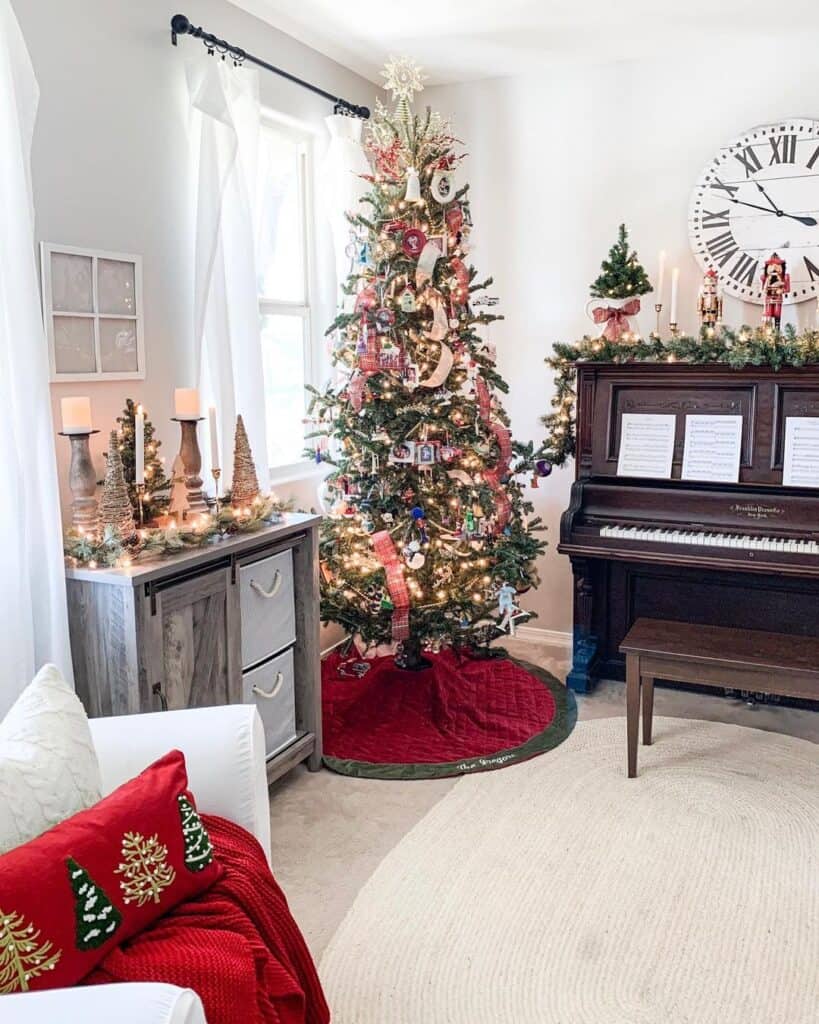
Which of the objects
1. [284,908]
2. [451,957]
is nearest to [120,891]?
[284,908]

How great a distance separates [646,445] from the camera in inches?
147

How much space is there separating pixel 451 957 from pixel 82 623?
1.25 meters

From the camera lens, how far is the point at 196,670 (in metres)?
2.57

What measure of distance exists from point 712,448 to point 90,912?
295 centimetres

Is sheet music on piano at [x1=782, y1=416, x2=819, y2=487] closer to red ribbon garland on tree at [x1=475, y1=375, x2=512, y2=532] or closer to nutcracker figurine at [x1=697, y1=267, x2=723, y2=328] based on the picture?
nutcracker figurine at [x1=697, y1=267, x2=723, y2=328]

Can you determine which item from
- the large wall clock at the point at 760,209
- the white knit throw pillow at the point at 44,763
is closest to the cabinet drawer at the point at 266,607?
the white knit throw pillow at the point at 44,763

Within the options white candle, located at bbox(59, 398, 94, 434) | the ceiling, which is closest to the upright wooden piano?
the ceiling

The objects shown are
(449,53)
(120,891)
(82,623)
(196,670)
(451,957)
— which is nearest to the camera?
(120,891)

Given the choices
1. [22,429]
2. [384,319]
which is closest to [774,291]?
[384,319]

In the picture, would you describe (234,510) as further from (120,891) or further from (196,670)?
(120,891)

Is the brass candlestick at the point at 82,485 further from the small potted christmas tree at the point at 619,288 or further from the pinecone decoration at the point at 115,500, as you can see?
the small potted christmas tree at the point at 619,288

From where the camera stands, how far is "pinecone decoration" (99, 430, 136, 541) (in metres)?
2.45

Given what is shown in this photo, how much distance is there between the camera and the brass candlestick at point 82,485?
247 centimetres

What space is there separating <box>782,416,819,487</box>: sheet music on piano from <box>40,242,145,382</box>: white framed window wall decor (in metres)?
2.39
